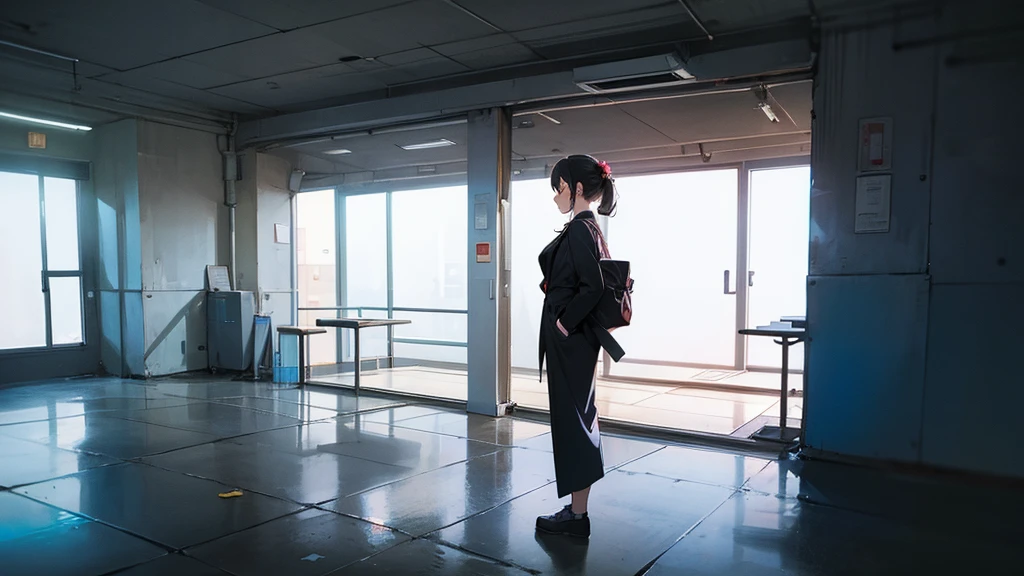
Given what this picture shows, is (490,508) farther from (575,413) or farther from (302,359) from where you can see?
(302,359)

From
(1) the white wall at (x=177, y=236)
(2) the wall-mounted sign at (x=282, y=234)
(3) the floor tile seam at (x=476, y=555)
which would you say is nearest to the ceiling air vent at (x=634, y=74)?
(3) the floor tile seam at (x=476, y=555)

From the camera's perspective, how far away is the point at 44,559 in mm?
2592

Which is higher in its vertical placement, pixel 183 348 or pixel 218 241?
pixel 218 241

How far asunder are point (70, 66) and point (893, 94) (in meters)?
6.39

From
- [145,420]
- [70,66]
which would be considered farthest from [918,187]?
[70,66]

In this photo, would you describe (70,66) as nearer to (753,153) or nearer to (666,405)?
(666,405)

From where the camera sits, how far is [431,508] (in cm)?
326

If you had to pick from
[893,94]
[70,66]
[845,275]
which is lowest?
[845,275]

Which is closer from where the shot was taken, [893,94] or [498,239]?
[893,94]

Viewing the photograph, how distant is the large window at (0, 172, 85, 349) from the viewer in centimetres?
684

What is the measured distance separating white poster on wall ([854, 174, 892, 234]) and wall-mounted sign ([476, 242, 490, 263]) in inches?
111

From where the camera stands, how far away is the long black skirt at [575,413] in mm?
2844

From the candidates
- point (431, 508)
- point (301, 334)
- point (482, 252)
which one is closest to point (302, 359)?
point (301, 334)

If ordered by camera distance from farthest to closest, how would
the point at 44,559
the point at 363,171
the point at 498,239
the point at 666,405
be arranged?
the point at 363,171 < the point at 666,405 < the point at 498,239 < the point at 44,559
